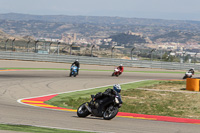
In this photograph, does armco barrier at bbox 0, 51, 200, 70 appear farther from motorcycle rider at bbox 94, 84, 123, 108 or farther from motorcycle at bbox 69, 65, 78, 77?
motorcycle rider at bbox 94, 84, 123, 108

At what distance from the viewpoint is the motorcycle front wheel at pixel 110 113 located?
1230 cm

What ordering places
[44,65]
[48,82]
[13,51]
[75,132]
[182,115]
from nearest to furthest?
[75,132] → [182,115] → [48,82] → [44,65] → [13,51]

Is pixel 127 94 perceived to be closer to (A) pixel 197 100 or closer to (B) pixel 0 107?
(A) pixel 197 100

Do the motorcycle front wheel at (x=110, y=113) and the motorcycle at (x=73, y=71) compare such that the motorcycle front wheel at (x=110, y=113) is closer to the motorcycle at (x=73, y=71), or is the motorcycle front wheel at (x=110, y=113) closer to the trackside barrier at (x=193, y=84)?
the trackside barrier at (x=193, y=84)

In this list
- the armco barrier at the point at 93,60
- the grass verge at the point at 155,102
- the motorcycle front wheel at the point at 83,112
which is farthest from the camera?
the armco barrier at the point at 93,60

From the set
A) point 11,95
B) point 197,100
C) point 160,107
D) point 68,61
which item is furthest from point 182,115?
point 68,61

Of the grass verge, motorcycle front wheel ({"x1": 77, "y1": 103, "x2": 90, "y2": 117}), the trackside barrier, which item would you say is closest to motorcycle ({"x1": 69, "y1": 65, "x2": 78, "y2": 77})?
the grass verge

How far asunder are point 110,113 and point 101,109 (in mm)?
362

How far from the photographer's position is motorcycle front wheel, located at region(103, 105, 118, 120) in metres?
12.3

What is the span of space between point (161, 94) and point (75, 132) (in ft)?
38.8

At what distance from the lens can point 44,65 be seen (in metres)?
41.2

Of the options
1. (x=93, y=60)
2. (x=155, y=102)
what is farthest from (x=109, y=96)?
(x=93, y=60)

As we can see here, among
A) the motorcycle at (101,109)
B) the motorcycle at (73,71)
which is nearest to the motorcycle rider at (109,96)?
the motorcycle at (101,109)

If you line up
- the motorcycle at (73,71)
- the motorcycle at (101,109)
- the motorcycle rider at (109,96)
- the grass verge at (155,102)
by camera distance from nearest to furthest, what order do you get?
the motorcycle at (101,109) < the motorcycle rider at (109,96) < the grass verge at (155,102) < the motorcycle at (73,71)
